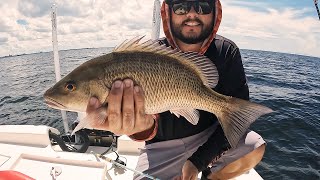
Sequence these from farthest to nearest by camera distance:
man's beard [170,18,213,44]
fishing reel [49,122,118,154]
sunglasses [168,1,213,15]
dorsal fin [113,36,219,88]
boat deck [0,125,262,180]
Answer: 1. fishing reel [49,122,118,154]
2. boat deck [0,125,262,180]
3. man's beard [170,18,213,44]
4. sunglasses [168,1,213,15]
5. dorsal fin [113,36,219,88]

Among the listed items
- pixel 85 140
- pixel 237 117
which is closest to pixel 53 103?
pixel 237 117

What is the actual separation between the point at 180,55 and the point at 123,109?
2.55 feet

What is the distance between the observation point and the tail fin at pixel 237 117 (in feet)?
10.0

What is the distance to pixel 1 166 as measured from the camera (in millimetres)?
4602

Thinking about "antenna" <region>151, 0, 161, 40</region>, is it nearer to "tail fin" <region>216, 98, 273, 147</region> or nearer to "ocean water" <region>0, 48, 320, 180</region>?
"tail fin" <region>216, 98, 273, 147</region>

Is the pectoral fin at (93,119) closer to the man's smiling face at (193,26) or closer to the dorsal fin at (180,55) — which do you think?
the dorsal fin at (180,55)

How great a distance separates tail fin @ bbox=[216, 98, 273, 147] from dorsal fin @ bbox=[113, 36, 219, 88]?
0.32m

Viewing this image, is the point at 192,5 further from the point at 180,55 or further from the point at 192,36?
the point at 180,55

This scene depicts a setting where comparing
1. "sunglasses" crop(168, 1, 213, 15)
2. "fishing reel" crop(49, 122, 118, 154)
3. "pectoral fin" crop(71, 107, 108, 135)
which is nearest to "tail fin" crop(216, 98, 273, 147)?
"pectoral fin" crop(71, 107, 108, 135)

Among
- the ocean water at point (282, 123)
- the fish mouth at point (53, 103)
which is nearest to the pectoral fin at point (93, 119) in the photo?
the fish mouth at point (53, 103)

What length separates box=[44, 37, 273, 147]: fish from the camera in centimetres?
273

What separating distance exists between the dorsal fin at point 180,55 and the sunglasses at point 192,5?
1.22 meters

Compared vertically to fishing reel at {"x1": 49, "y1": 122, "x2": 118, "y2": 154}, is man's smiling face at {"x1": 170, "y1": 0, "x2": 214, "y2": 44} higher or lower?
higher

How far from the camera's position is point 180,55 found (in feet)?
9.80
